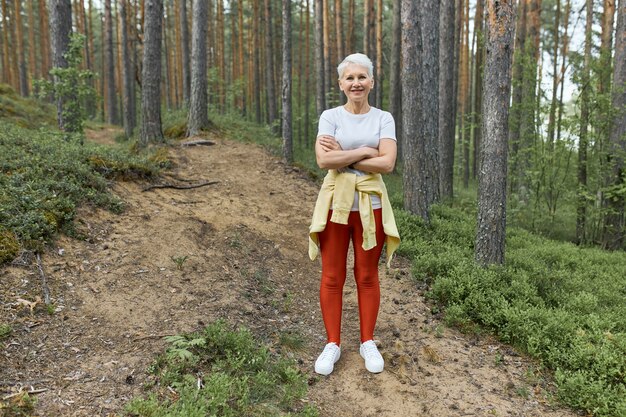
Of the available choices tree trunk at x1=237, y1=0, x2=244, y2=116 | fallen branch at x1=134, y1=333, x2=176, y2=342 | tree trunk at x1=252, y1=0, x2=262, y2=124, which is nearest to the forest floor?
fallen branch at x1=134, y1=333, x2=176, y2=342

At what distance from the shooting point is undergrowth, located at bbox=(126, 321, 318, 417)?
298 centimetres

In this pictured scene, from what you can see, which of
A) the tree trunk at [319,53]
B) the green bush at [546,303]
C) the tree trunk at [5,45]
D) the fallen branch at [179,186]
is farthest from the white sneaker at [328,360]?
the tree trunk at [5,45]

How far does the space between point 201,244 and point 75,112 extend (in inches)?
225

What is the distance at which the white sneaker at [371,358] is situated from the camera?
148 inches

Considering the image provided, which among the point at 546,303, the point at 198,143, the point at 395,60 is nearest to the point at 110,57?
the point at 198,143

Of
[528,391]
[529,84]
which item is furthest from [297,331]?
[529,84]

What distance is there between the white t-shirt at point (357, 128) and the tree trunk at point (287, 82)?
315 inches

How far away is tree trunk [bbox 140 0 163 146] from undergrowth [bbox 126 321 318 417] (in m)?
8.07

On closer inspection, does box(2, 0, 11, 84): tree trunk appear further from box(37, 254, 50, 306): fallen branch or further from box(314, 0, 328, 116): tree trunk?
box(37, 254, 50, 306): fallen branch

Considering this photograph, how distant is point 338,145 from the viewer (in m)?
3.53

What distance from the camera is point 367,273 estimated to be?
3.71 meters

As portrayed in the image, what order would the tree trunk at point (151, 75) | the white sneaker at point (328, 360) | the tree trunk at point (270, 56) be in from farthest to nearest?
the tree trunk at point (270, 56), the tree trunk at point (151, 75), the white sneaker at point (328, 360)

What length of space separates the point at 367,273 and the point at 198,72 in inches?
393

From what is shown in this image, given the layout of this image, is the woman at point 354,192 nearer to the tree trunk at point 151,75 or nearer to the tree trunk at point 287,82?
the tree trunk at point 287,82
